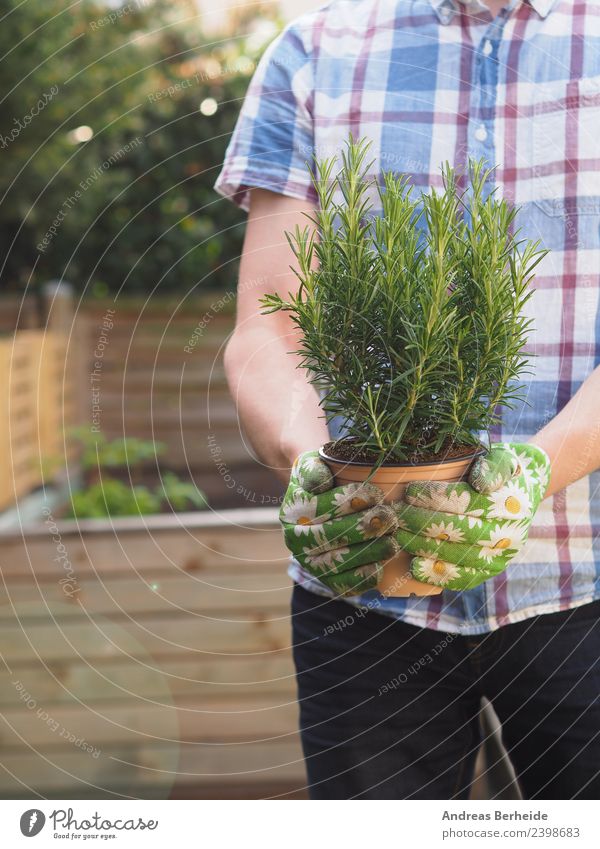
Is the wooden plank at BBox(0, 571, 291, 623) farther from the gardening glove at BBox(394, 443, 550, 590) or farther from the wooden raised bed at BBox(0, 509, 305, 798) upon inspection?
the gardening glove at BBox(394, 443, 550, 590)

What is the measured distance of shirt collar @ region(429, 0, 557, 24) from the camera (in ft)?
3.96

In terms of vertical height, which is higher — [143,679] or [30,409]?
[30,409]

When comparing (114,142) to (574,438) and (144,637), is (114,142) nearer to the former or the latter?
(144,637)

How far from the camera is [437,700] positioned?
1258mm

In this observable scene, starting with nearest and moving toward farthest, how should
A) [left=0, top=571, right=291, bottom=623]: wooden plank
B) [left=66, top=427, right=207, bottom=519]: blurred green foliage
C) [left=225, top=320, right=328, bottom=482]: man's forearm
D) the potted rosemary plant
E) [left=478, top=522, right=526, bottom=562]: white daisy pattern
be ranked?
the potted rosemary plant < [left=478, top=522, right=526, bottom=562]: white daisy pattern < [left=225, top=320, right=328, bottom=482]: man's forearm < [left=0, top=571, right=291, bottom=623]: wooden plank < [left=66, top=427, right=207, bottom=519]: blurred green foliage

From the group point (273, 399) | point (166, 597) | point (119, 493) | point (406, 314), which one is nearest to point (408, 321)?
point (406, 314)

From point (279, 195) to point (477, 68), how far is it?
0.34 metres

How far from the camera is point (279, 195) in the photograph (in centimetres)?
129

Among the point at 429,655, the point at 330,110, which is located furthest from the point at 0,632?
the point at 330,110

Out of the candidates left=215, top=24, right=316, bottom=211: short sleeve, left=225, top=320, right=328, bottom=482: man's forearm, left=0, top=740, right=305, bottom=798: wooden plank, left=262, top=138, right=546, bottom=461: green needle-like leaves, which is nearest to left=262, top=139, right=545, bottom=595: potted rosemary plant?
left=262, top=138, right=546, bottom=461: green needle-like leaves

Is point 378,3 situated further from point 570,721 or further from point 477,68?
point 570,721

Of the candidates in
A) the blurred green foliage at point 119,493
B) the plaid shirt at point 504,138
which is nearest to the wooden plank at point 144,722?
the blurred green foliage at point 119,493

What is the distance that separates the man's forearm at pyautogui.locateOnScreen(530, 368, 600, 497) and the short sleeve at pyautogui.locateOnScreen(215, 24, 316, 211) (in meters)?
0.50

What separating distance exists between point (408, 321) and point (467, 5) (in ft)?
2.20
